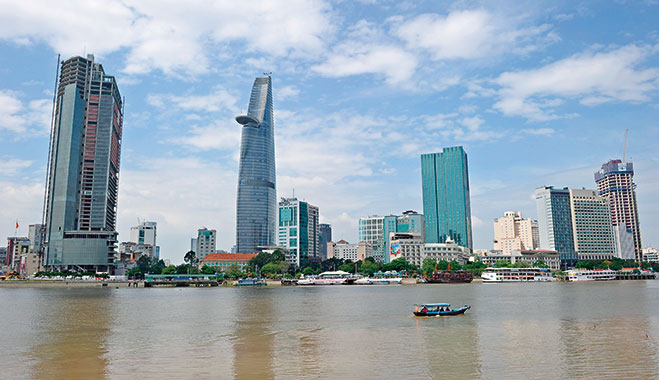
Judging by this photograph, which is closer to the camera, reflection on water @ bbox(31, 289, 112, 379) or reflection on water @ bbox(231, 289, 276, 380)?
reflection on water @ bbox(231, 289, 276, 380)

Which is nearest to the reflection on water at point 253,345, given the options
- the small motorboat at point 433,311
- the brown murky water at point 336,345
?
the brown murky water at point 336,345

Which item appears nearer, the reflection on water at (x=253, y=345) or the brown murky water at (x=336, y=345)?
the brown murky water at (x=336, y=345)

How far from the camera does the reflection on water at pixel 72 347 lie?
36025mm

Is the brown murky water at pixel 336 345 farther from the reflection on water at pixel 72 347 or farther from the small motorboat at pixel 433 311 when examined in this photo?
the small motorboat at pixel 433 311

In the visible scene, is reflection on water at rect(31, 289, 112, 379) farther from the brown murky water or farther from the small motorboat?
the small motorboat

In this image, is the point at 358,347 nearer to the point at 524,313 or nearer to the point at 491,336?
the point at 491,336

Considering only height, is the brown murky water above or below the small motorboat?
below

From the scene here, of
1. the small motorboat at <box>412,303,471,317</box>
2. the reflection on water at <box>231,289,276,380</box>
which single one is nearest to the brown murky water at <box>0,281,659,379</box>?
the reflection on water at <box>231,289,276,380</box>

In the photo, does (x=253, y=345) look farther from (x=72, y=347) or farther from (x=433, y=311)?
(x=433, y=311)

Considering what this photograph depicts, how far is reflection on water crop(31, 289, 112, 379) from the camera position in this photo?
3603 cm

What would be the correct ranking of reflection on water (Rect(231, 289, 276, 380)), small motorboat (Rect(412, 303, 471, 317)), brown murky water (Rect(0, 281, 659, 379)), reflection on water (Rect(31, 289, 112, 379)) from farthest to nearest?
small motorboat (Rect(412, 303, 471, 317)) < reflection on water (Rect(31, 289, 112, 379)) < reflection on water (Rect(231, 289, 276, 380)) < brown murky water (Rect(0, 281, 659, 379))

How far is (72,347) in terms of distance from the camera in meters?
46.7

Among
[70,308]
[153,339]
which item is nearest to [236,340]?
[153,339]

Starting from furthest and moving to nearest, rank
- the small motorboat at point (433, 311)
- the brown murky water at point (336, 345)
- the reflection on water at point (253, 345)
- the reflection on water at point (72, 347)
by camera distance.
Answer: the small motorboat at point (433, 311) < the reflection on water at point (72, 347) < the reflection on water at point (253, 345) < the brown murky water at point (336, 345)
